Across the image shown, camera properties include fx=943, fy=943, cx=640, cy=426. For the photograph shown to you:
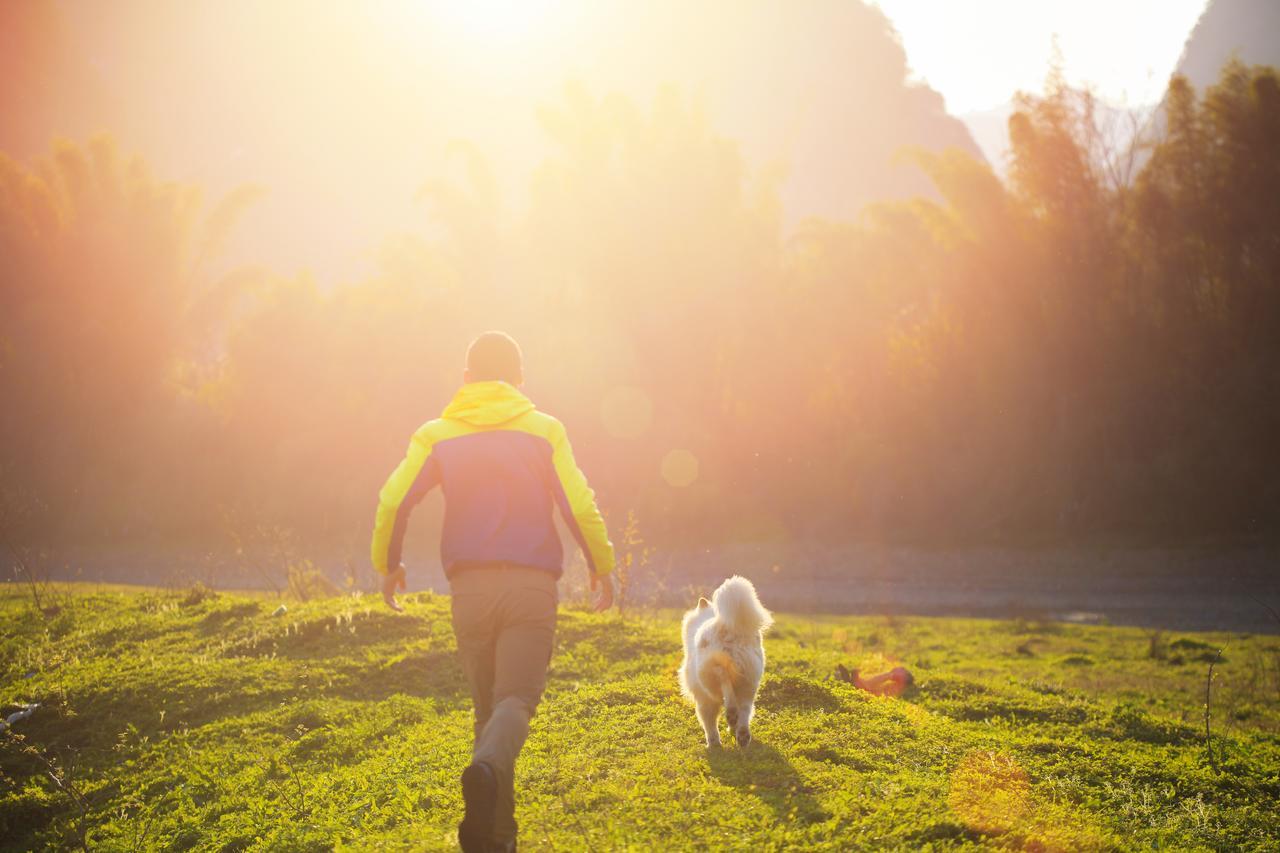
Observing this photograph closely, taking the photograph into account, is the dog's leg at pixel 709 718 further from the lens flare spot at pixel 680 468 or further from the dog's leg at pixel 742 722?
the lens flare spot at pixel 680 468

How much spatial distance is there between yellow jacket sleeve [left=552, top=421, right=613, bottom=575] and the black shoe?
3.03 ft

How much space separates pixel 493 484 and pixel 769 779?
2.06 meters

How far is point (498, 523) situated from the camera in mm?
3449

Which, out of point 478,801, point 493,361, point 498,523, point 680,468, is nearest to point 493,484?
point 498,523

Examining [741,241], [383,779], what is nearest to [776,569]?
[741,241]

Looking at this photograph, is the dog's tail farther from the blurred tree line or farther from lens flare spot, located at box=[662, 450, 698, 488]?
lens flare spot, located at box=[662, 450, 698, 488]

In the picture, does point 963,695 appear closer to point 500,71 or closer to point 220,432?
point 220,432

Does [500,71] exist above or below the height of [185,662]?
above

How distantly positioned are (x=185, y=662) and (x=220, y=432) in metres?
20.6

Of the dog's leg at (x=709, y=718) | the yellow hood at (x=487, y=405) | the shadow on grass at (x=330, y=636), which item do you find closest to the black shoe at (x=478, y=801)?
the yellow hood at (x=487, y=405)

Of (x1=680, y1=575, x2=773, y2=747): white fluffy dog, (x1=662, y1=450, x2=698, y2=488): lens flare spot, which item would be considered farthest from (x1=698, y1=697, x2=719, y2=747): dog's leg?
(x1=662, y1=450, x2=698, y2=488): lens flare spot

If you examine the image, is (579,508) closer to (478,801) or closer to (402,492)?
(402,492)

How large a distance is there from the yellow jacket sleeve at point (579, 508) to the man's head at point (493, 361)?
0.99ft

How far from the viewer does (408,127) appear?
2490 inches
